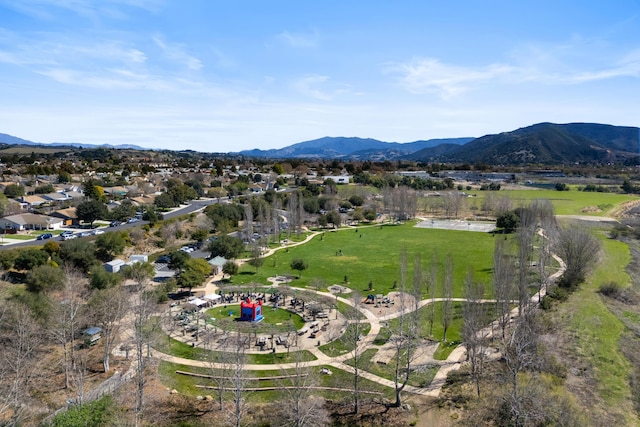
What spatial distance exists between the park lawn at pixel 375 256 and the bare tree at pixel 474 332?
1141 centimetres

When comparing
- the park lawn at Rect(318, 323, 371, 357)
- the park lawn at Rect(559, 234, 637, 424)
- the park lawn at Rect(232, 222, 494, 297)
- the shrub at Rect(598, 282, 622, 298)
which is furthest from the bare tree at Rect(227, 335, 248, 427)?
the shrub at Rect(598, 282, 622, 298)

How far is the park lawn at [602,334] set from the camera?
94.3 ft

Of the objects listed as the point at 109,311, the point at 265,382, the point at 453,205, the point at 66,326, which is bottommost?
the point at 265,382

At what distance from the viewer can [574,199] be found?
110875 millimetres

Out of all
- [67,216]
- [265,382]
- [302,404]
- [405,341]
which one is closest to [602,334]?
[405,341]

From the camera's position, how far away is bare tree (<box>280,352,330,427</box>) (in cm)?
2370

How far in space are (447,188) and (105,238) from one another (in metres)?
102

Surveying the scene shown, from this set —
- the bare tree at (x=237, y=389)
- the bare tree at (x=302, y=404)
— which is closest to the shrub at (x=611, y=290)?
the bare tree at (x=302, y=404)

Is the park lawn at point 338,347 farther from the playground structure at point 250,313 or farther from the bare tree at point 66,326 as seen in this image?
the bare tree at point 66,326

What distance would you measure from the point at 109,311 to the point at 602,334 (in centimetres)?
4159

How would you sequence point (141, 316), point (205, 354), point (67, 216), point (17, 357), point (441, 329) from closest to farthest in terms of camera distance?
point (17, 357), point (141, 316), point (205, 354), point (441, 329), point (67, 216)

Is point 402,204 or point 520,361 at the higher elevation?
point 402,204

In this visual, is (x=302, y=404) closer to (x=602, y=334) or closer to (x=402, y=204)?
(x=602, y=334)

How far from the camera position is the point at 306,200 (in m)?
96.0
